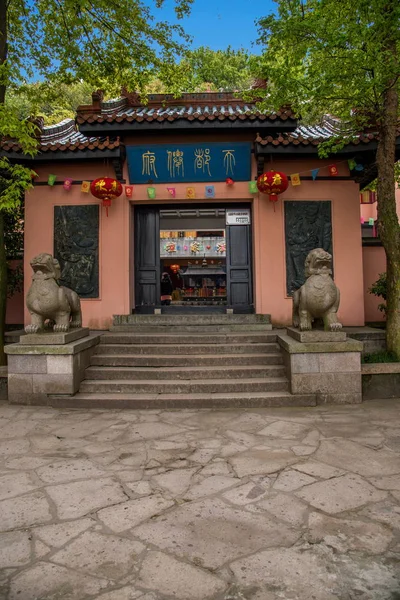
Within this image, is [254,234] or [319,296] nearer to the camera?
[319,296]

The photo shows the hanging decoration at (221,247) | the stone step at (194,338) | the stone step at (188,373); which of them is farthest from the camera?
the hanging decoration at (221,247)

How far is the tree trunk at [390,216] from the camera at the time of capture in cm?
567

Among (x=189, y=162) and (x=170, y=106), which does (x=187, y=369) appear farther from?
(x=170, y=106)

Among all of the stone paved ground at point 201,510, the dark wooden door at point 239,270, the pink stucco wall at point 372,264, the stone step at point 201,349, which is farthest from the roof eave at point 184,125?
the stone paved ground at point 201,510

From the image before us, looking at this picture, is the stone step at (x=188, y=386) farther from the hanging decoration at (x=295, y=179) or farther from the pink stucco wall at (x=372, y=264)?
the pink stucco wall at (x=372, y=264)

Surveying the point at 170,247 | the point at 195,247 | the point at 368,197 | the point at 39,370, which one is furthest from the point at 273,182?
the point at 368,197

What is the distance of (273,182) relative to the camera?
7266 millimetres

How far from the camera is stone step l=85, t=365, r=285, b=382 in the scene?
5.46 metres

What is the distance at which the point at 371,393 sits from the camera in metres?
5.29

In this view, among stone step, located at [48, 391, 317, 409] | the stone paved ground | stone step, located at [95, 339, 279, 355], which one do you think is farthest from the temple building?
the stone paved ground

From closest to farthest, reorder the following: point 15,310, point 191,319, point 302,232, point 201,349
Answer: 1. point 201,349
2. point 191,319
3. point 302,232
4. point 15,310

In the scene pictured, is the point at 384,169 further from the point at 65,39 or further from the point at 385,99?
the point at 65,39

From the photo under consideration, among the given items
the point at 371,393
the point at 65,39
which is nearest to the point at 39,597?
the point at 371,393

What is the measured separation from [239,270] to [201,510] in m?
6.36
